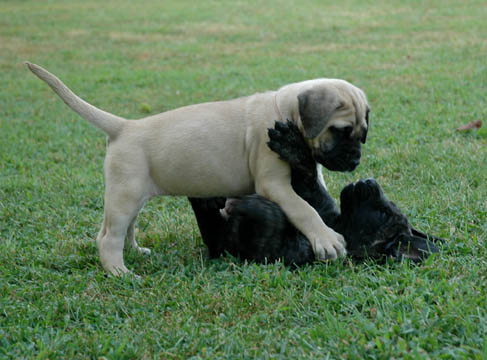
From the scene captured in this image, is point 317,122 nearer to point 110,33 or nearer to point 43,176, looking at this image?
point 43,176

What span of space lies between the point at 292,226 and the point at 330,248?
316 mm

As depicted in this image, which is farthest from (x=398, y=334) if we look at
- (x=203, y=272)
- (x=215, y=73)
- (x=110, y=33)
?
(x=110, y=33)

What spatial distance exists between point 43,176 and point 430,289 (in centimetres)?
426

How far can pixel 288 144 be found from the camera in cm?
384

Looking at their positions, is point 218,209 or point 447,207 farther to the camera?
point 447,207

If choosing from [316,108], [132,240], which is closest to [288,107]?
[316,108]

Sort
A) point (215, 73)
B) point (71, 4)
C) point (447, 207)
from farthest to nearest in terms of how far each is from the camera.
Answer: point (71, 4) < point (215, 73) < point (447, 207)

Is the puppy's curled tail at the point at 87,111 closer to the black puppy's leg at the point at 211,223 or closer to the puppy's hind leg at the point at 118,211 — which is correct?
the puppy's hind leg at the point at 118,211

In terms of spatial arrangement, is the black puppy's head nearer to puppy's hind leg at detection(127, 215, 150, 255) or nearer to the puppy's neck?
the puppy's neck

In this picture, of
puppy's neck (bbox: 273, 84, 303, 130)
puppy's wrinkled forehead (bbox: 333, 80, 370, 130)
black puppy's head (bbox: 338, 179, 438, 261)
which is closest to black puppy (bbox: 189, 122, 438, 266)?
black puppy's head (bbox: 338, 179, 438, 261)

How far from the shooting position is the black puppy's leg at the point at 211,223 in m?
4.10

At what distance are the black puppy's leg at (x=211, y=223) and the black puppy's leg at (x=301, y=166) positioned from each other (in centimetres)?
57

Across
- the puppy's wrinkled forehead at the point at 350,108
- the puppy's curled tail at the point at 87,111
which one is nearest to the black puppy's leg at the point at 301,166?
the puppy's wrinkled forehead at the point at 350,108

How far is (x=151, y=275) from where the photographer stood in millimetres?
3924
